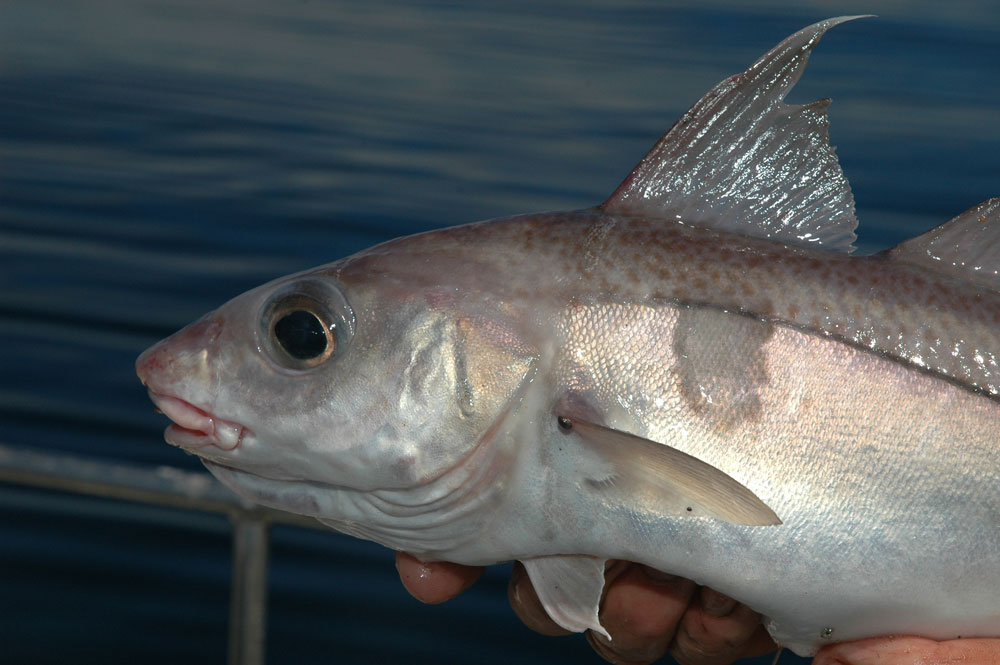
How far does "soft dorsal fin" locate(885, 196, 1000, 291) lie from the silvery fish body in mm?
60

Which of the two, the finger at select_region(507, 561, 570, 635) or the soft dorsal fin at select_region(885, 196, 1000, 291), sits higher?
the soft dorsal fin at select_region(885, 196, 1000, 291)

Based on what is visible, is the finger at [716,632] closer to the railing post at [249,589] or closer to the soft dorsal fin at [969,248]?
the soft dorsal fin at [969,248]

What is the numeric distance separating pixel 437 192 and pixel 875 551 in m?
11.3

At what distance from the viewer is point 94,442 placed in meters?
7.26

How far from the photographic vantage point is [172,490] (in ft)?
9.88

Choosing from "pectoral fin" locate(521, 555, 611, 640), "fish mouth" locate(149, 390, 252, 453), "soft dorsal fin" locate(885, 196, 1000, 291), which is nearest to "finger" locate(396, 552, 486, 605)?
"pectoral fin" locate(521, 555, 611, 640)

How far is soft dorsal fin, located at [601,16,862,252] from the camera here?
238cm

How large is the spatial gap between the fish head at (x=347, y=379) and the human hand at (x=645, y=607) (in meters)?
0.62

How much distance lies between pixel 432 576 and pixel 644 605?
59 centimetres

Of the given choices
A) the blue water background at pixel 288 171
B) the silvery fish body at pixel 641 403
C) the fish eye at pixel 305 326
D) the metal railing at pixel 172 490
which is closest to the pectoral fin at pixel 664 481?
the silvery fish body at pixel 641 403

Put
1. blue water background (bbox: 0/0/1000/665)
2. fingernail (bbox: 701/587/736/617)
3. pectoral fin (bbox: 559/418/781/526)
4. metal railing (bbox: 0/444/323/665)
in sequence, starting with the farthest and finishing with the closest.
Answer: blue water background (bbox: 0/0/1000/665), metal railing (bbox: 0/444/323/665), fingernail (bbox: 701/587/736/617), pectoral fin (bbox: 559/418/781/526)

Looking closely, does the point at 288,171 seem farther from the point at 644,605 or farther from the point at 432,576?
the point at 644,605

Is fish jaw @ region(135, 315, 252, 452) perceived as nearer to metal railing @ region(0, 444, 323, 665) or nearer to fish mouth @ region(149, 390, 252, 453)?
fish mouth @ region(149, 390, 252, 453)

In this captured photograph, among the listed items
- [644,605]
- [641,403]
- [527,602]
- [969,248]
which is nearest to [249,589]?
[527,602]
